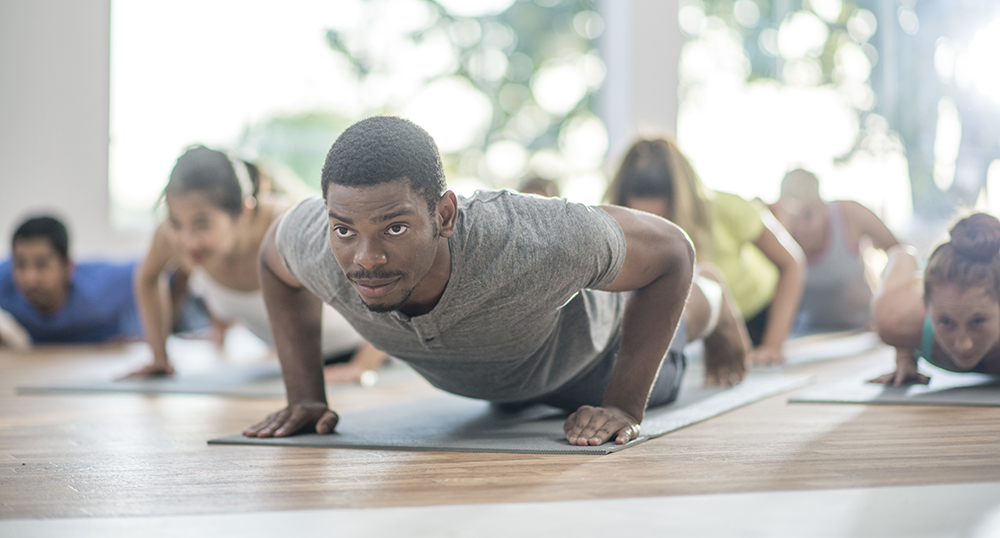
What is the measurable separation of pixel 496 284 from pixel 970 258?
108 cm

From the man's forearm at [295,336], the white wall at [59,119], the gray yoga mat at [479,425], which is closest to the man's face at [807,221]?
the gray yoga mat at [479,425]

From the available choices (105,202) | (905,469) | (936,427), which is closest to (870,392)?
(936,427)

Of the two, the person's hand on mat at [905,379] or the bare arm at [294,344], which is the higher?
the bare arm at [294,344]

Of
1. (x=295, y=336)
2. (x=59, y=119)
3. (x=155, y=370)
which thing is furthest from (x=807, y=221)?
(x=59, y=119)

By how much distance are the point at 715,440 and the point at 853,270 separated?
7.62 feet

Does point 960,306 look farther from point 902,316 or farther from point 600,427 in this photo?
point 600,427

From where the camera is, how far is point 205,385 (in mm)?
2361

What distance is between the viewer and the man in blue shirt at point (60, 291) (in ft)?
11.2

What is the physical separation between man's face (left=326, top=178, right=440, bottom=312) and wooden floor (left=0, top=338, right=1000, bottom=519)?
0.26m

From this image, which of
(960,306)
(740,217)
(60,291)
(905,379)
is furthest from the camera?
(60,291)

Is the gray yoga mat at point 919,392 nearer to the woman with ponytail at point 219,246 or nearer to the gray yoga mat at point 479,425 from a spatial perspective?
the gray yoga mat at point 479,425

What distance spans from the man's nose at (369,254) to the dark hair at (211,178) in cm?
112

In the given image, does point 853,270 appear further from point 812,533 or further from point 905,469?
point 812,533

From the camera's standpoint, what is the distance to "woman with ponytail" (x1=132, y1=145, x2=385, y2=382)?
2.19 meters
